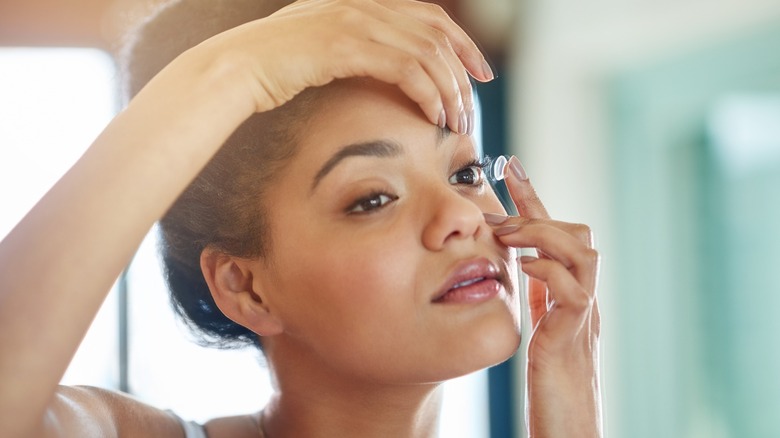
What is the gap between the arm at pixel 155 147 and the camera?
62 cm

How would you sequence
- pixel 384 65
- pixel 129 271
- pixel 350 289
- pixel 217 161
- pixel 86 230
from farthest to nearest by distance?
pixel 129 271, pixel 217 161, pixel 350 289, pixel 384 65, pixel 86 230

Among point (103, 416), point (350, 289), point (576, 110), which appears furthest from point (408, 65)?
point (576, 110)

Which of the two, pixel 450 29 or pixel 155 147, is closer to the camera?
pixel 155 147

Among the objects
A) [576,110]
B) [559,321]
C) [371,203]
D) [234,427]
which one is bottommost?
[234,427]

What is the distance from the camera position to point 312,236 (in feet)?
2.85

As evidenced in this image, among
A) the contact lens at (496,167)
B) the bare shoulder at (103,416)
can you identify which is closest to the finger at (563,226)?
the contact lens at (496,167)

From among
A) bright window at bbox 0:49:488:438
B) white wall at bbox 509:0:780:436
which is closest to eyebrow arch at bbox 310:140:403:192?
bright window at bbox 0:49:488:438

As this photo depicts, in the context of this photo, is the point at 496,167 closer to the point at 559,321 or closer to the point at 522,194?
the point at 522,194

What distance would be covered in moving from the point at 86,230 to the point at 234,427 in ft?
1.60

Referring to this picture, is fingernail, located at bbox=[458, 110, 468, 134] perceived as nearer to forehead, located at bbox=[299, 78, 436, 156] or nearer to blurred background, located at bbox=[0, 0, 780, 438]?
forehead, located at bbox=[299, 78, 436, 156]

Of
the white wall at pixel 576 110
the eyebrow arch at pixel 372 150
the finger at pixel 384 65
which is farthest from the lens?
the white wall at pixel 576 110

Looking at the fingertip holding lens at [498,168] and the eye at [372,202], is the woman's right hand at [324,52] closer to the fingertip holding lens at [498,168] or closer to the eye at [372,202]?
the eye at [372,202]

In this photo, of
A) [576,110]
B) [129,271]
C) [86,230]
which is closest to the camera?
[86,230]

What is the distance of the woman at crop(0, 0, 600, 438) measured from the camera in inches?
25.2
